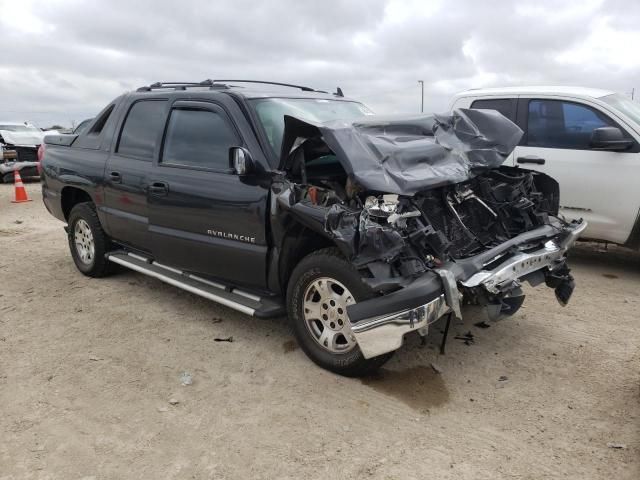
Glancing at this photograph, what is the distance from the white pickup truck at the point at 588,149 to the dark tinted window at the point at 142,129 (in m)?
3.78

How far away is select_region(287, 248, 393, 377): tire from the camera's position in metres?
3.35

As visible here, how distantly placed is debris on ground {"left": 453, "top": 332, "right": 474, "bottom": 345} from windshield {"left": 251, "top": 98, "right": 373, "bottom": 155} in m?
1.93

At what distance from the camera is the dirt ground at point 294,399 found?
9.05 feet

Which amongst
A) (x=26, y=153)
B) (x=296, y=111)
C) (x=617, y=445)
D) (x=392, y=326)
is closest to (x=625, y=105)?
(x=296, y=111)

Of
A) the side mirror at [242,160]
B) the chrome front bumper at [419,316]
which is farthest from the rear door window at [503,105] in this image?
the side mirror at [242,160]

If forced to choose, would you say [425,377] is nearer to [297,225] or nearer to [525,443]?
[525,443]

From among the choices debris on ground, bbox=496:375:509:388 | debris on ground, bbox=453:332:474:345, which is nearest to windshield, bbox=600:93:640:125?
debris on ground, bbox=453:332:474:345

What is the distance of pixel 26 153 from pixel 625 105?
14.7m

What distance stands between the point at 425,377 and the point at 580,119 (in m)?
3.67

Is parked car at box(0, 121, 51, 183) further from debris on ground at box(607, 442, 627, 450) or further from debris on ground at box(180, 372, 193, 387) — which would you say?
debris on ground at box(607, 442, 627, 450)

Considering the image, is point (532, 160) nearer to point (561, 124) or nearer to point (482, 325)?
point (561, 124)

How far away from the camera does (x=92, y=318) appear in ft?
15.4

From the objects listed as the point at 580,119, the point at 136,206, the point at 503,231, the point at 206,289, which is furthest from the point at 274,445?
the point at 580,119

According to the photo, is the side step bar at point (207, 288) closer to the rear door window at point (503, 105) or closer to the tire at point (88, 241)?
the tire at point (88, 241)
